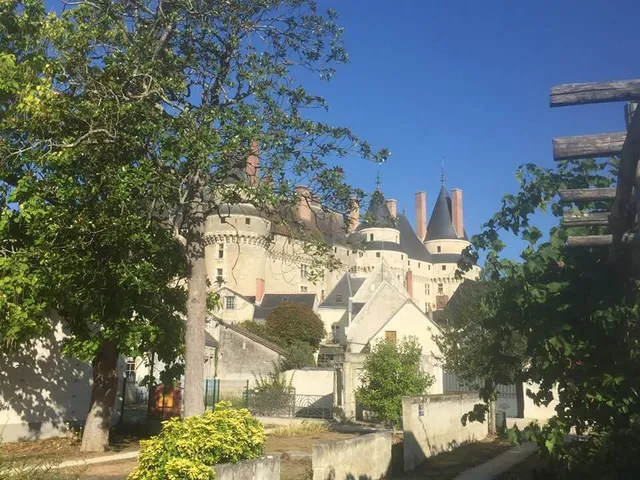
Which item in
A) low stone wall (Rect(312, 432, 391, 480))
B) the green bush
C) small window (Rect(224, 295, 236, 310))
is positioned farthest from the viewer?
small window (Rect(224, 295, 236, 310))

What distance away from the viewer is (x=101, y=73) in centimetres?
1066

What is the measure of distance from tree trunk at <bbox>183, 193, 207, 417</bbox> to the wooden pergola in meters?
6.33

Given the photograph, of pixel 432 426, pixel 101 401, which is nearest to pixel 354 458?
pixel 432 426

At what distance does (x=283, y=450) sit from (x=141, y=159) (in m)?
7.71

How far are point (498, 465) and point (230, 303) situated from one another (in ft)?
163

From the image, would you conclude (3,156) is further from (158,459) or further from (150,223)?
(158,459)

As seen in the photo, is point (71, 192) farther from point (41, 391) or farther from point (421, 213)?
point (421, 213)

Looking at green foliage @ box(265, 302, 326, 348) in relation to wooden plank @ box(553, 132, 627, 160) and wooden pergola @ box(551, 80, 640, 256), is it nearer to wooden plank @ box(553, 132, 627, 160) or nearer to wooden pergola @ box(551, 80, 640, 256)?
wooden pergola @ box(551, 80, 640, 256)

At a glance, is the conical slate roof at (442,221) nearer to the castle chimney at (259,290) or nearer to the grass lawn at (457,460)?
the castle chimney at (259,290)

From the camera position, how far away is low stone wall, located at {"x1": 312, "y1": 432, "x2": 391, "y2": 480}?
379 inches

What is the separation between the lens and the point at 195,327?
1053 cm

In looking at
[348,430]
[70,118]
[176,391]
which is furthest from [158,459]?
[348,430]

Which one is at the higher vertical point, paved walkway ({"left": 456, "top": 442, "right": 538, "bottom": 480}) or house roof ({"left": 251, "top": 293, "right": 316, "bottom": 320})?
house roof ({"left": 251, "top": 293, "right": 316, "bottom": 320})

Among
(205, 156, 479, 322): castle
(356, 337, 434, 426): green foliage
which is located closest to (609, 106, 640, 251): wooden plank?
(356, 337, 434, 426): green foliage
